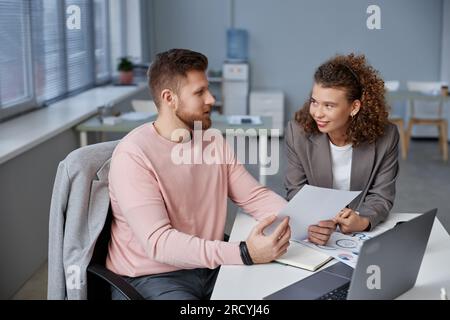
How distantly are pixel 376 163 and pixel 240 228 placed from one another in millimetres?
529

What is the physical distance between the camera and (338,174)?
80.3 inches

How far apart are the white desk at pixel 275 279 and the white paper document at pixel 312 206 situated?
0.14 m

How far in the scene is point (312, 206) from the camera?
1.56 m

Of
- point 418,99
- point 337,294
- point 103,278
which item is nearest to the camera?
point 337,294

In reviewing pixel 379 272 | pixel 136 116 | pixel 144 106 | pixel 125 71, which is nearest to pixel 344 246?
pixel 379 272

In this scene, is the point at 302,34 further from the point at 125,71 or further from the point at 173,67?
the point at 173,67

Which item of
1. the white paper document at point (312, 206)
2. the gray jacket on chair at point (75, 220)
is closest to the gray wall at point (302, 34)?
the white paper document at point (312, 206)

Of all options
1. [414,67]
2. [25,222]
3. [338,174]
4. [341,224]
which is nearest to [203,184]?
[341,224]

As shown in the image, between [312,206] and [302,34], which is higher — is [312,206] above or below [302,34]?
below

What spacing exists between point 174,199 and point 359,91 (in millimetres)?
732

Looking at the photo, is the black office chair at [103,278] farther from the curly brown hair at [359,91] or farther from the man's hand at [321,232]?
the curly brown hair at [359,91]

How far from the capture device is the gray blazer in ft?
6.53

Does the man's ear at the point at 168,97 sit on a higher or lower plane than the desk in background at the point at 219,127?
higher

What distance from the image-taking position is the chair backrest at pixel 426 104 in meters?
5.74
